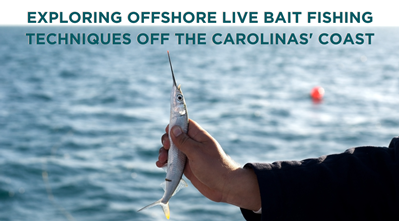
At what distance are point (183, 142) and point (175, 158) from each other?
112 millimetres

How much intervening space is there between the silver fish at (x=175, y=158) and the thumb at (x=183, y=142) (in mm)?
23

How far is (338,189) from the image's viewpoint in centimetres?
236

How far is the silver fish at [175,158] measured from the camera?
7.52 ft

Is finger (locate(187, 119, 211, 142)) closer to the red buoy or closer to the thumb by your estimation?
the thumb

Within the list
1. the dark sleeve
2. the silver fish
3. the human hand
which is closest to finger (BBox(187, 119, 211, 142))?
the human hand

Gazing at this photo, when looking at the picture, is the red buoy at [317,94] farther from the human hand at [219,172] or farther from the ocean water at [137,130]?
the human hand at [219,172]

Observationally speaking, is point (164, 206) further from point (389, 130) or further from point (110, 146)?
point (389, 130)

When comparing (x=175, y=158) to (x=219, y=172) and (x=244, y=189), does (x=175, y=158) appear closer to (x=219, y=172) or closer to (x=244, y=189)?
(x=219, y=172)

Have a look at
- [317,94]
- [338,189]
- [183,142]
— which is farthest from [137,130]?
[338,189]

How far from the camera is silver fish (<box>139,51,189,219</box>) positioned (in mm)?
2293

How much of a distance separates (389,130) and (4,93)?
19.1 meters

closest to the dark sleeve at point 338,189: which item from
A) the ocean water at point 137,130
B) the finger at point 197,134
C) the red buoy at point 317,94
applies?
the finger at point 197,134

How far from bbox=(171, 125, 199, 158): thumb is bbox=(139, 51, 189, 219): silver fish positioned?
2cm

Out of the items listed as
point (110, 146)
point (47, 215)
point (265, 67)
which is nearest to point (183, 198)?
point (47, 215)
